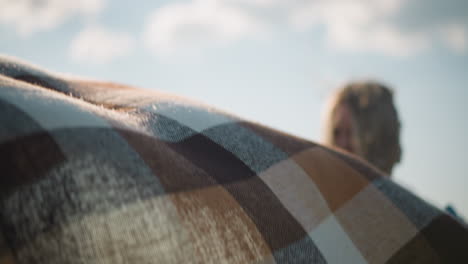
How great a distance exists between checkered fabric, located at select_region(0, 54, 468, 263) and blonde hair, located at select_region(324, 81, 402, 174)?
123cm

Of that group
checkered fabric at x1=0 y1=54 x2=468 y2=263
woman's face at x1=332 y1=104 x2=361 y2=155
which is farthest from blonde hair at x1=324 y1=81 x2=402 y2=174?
checkered fabric at x1=0 y1=54 x2=468 y2=263

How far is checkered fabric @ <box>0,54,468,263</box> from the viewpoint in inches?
10.7

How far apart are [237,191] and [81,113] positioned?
0.59 ft

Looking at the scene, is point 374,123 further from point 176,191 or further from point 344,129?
point 176,191

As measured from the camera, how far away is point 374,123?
1.77m

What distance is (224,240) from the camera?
335 millimetres

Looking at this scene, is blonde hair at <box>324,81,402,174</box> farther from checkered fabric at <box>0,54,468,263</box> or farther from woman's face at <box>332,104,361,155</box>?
checkered fabric at <box>0,54,468,263</box>

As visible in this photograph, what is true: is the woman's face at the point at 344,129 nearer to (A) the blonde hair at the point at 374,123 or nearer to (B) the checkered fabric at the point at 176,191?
(A) the blonde hair at the point at 374,123

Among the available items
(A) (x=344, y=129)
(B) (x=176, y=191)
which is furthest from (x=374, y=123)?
(B) (x=176, y=191)

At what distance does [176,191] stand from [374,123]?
1621 millimetres

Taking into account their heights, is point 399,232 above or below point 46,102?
below

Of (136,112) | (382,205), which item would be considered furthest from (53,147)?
(382,205)

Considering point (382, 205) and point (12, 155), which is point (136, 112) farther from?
point (382, 205)

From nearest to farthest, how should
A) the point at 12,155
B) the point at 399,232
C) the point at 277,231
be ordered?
the point at 12,155, the point at 277,231, the point at 399,232
